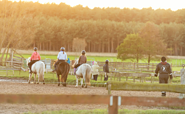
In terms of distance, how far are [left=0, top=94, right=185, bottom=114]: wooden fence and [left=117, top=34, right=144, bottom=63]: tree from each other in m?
43.0

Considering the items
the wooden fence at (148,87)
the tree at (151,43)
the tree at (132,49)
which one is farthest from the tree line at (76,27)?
the wooden fence at (148,87)

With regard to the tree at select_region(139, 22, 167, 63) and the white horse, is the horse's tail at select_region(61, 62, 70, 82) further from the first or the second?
the tree at select_region(139, 22, 167, 63)

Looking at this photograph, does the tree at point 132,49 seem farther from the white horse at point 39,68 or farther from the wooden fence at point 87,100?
the wooden fence at point 87,100

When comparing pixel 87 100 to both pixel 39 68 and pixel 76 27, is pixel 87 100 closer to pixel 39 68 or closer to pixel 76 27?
pixel 39 68

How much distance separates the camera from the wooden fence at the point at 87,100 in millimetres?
4163

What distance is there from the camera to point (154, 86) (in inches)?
293

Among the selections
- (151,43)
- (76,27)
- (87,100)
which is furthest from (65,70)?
(76,27)

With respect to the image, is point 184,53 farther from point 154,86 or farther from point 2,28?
point 154,86

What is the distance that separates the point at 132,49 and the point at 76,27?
210ft

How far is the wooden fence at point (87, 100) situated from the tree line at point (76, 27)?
30080mm

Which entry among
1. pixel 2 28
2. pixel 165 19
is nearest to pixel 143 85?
pixel 2 28

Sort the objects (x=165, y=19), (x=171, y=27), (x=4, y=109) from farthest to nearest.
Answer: (x=165, y=19) < (x=171, y=27) < (x=4, y=109)

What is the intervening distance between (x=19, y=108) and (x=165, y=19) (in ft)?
491

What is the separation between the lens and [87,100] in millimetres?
4406
